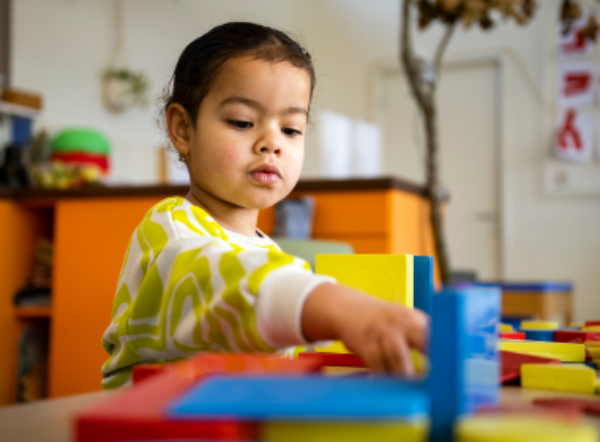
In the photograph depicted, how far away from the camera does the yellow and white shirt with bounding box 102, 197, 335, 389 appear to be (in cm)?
38

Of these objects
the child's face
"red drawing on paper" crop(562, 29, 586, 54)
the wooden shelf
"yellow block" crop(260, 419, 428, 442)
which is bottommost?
the wooden shelf

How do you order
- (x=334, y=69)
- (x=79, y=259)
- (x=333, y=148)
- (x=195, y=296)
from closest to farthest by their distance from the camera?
(x=195, y=296), (x=79, y=259), (x=333, y=148), (x=334, y=69)

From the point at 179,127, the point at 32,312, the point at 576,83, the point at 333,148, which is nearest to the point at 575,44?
the point at 576,83

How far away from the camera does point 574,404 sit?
32cm

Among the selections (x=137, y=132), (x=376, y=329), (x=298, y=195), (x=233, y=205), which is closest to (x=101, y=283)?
(x=298, y=195)

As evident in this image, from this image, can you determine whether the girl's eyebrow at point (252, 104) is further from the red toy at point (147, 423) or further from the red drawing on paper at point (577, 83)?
the red drawing on paper at point (577, 83)

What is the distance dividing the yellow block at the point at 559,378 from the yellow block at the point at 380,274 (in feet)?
0.38

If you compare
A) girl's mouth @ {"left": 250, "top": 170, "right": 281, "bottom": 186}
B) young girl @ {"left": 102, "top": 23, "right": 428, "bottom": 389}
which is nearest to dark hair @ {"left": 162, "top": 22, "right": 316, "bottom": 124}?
young girl @ {"left": 102, "top": 23, "right": 428, "bottom": 389}

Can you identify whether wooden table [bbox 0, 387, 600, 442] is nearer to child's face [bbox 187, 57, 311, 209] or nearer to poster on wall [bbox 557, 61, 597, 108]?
child's face [bbox 187, 57, 311, 209]

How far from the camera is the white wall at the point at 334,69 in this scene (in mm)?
3012

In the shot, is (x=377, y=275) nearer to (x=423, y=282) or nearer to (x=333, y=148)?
(x=423, y=282)

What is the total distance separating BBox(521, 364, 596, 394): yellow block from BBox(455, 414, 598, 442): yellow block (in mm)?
178

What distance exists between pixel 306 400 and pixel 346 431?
0.05 ft

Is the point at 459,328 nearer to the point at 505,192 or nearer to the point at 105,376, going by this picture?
the point at 105,376
